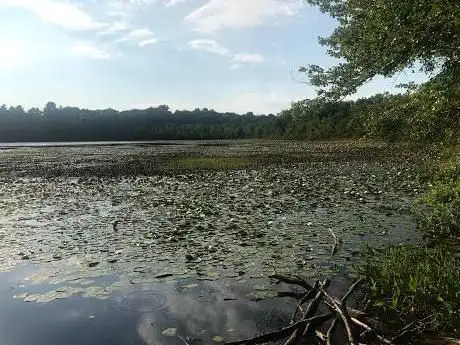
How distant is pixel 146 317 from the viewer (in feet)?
22.6

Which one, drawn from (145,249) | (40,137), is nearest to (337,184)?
(145,249)

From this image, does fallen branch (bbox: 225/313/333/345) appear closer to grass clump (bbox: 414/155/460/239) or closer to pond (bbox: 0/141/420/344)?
pond (bbox: 0/141/420/344)

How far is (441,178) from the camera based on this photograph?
10.6 meters

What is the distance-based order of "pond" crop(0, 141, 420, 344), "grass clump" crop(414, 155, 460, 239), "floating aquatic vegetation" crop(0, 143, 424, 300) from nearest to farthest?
"pond" crop(0, 141, 420, 344), "floating aquatic vegetation" crop(0, 143, 424, 300), "grass clump" crop(414, 155, 460, 239)

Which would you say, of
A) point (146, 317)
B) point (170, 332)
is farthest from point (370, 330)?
point (146, 317)

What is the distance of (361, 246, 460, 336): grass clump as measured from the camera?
5680 millimetres

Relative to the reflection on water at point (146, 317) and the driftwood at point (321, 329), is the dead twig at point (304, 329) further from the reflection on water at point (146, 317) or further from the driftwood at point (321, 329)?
the reflection on water at point (146, 317)

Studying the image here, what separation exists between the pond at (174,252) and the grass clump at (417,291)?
1.07 m

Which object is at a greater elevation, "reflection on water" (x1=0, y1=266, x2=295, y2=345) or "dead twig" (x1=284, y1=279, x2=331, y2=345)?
"dead twig" (x1=284, y1=279, x2=331, y2=345)

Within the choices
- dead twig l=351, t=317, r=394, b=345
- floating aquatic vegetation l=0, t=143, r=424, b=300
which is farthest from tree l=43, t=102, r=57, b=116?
dead twig l=351, t=317, r=394, b=345

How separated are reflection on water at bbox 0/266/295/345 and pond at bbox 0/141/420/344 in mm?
19

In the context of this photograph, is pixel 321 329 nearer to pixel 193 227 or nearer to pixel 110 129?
pixel 193 227

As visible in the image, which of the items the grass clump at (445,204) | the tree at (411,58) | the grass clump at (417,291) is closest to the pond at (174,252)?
the grass clump at (445,204)

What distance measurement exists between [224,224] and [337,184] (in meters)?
9.85
